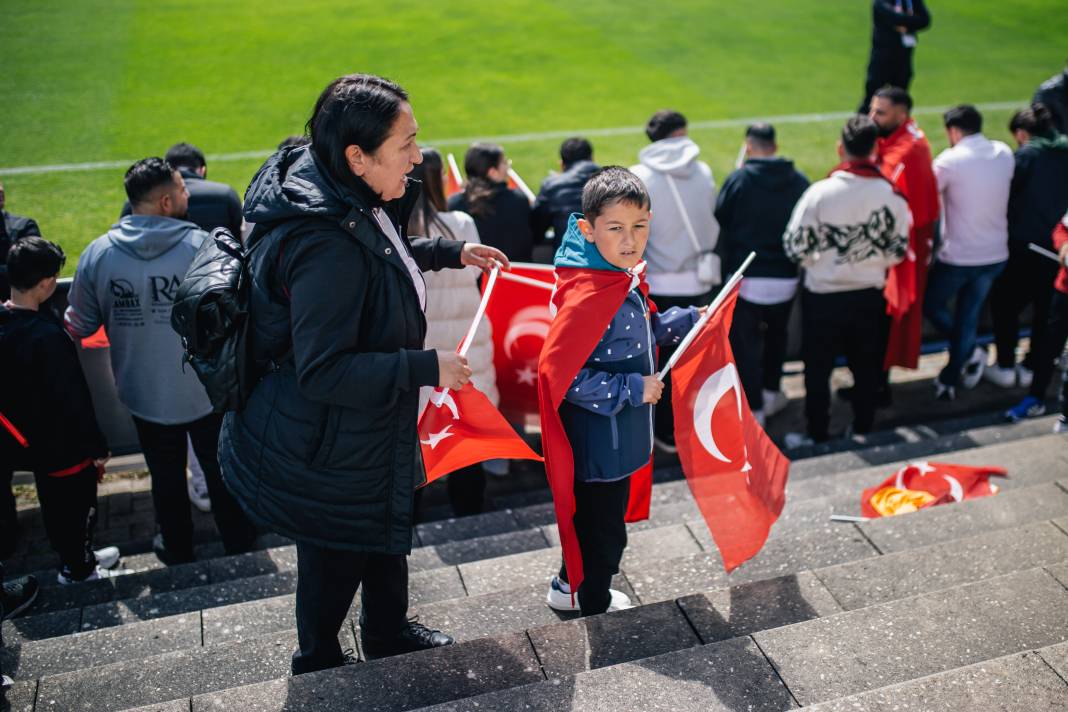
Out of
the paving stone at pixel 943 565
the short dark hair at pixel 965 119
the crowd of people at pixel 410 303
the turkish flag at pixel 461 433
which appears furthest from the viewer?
the short dark hair at pixel 965 119

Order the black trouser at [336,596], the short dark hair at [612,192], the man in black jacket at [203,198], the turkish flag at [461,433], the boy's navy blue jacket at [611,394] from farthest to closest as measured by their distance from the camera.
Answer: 1. the man in black jacket at [203,198]
2. the turkish flag at [461,433]
3. the boy's navy blue jacket at [611,394]
4. the short dark hair at [612,192]
5. the black trouser at [336,596]

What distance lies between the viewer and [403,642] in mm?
3598

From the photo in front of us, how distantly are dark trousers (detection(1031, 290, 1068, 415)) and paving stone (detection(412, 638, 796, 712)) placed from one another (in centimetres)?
391

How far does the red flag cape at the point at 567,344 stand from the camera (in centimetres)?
348

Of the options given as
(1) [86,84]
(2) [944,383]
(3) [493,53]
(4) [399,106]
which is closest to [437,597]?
(4) [399,106]

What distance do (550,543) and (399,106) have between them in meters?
2.47

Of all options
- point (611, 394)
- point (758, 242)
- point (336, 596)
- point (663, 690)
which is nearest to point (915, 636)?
point (663, 690)

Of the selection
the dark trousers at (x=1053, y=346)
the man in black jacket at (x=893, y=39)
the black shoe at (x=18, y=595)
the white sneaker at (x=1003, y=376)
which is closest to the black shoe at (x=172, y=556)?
the black shoe at (x=18, y=595)

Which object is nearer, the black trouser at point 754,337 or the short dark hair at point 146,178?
the short dark hair at point 146,178

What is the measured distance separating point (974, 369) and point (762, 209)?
238 centimetres

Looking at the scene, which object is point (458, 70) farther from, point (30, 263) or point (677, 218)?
point (30, 263)

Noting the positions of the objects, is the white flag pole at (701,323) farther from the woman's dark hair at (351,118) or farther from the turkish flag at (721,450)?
the woman's dark hair at (351,118)

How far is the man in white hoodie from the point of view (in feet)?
19.4

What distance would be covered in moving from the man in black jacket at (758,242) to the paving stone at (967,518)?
1.98 meters
